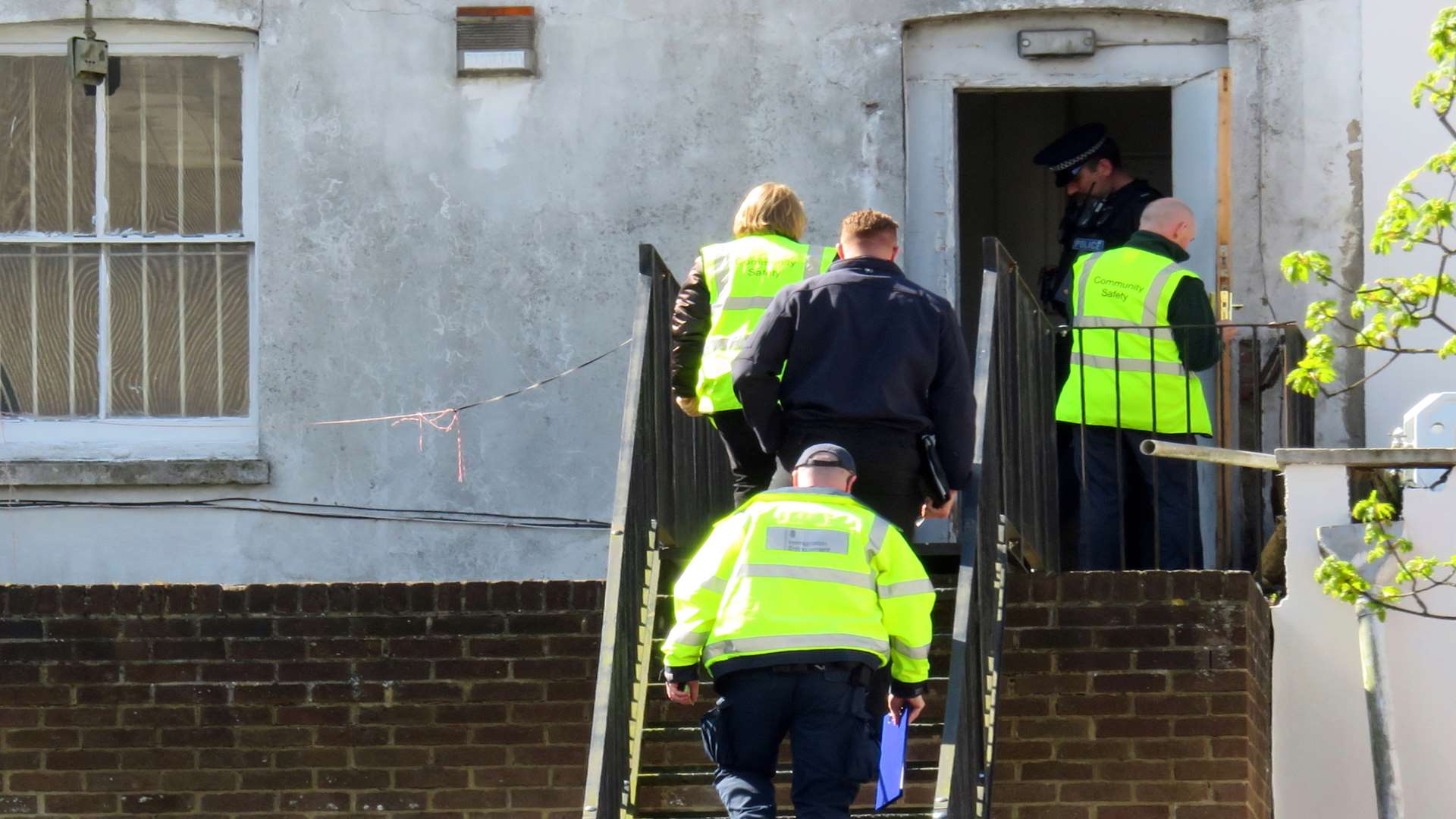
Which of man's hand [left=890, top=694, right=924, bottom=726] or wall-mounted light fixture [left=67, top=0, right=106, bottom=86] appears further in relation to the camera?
wall-mounted light fixture [left=67, top=0, right=106, bottom=86]

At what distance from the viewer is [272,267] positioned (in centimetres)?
1026

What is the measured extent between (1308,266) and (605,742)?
2.53 meters

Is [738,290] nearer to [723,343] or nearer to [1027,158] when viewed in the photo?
[723,343]

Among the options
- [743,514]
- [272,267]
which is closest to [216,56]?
[272,267]

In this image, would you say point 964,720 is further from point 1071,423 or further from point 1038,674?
point 1071,423

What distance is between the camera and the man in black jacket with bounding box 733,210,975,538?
7.04 m

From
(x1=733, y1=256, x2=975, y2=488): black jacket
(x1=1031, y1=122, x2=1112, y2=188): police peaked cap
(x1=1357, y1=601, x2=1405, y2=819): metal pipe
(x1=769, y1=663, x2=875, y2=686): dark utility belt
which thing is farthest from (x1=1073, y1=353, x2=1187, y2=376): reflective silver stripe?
(x1=769, y1=663, x2=875, y2=686): dark utility belt

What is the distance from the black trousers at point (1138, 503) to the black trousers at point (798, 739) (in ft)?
9.43

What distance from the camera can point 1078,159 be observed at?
1057cm

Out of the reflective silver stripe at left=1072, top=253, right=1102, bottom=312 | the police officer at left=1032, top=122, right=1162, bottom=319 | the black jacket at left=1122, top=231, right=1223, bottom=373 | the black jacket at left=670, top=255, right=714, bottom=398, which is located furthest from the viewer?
the police officer at left=1032, top=122, right=1162, bottom=319

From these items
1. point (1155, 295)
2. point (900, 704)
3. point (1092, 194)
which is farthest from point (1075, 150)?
point (900, 704)

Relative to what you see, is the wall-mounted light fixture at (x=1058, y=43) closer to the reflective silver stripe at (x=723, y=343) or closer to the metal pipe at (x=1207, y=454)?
the metal pipe at (x=1207, y=454)

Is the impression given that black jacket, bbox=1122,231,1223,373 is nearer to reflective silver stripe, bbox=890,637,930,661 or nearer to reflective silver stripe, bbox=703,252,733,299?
reflective silver stripe, bbox=703,252,733,299

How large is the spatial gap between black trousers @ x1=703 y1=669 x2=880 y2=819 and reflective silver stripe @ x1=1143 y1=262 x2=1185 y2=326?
10.4 ft
